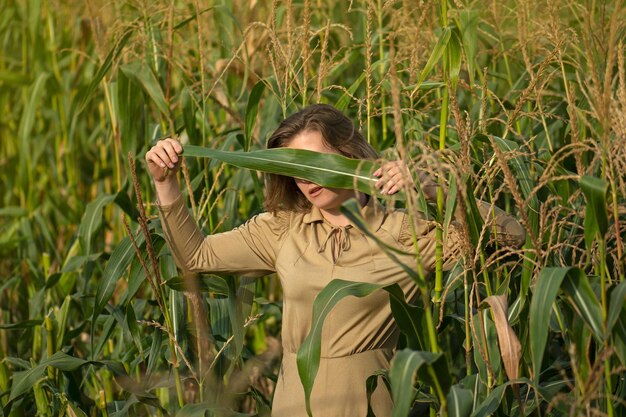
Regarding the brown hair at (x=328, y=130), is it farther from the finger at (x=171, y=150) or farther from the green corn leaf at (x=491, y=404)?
the green corn leaf at (x=491, y=404)

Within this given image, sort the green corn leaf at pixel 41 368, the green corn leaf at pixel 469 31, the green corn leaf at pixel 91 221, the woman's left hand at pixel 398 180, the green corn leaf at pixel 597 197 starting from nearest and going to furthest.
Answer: the woman's left hand at pixel 398 180 → the green corn leaf at pixel 597 197 → the green corn leaf at pixel 469 31 → the green corn leaf at pixel 41 368 → the green corn leaf at pixel 91 221

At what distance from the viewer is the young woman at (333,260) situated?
116 inches

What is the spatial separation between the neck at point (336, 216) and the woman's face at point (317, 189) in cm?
3

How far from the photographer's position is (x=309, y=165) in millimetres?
2729

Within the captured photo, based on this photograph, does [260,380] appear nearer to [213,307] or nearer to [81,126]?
[213,307]

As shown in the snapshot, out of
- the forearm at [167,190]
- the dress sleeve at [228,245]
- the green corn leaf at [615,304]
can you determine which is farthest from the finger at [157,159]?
the green corn leaf at [615,304]

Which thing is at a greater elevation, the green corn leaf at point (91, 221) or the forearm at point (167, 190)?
the forearm at point (167, 190)

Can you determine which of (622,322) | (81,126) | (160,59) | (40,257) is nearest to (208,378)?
(622,322)

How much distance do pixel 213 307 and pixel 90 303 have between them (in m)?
0.81

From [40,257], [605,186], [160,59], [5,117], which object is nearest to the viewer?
[605,186]

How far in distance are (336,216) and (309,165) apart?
39 centimetres

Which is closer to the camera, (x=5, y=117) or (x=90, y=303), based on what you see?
(x=90, y=303)

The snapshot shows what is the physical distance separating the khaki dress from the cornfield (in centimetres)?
13

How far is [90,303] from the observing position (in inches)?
166
